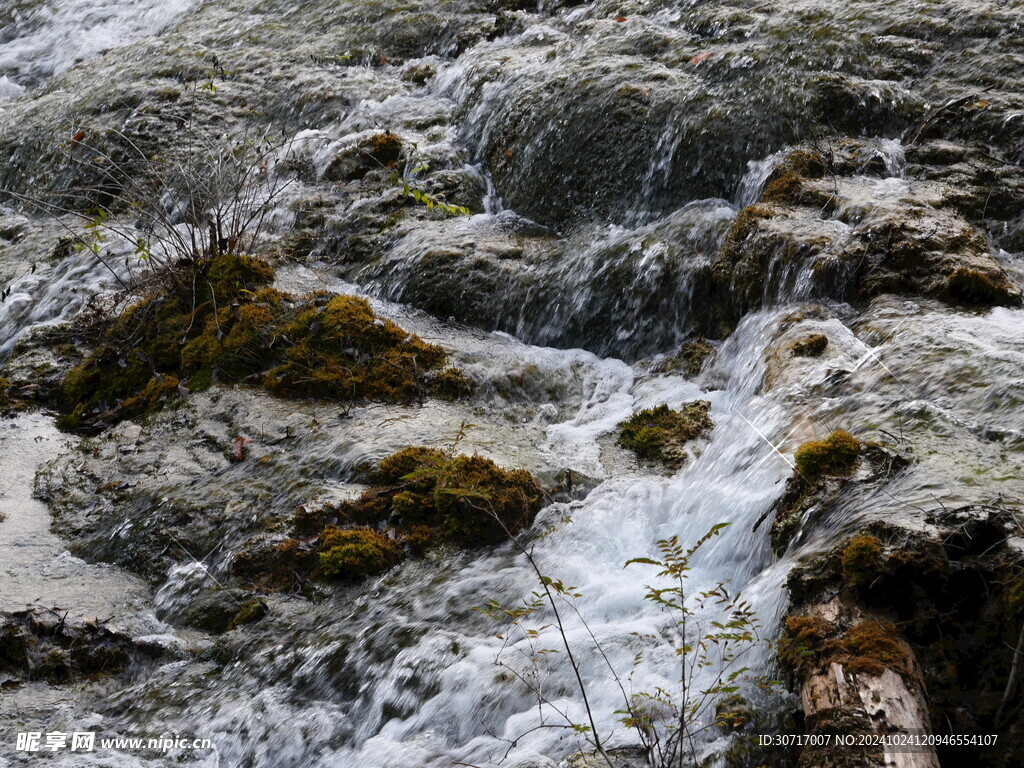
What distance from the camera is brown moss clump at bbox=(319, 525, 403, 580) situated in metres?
4.74

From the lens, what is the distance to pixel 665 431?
5.57m

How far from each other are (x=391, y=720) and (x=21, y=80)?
48.4ft

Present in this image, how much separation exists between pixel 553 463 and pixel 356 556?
1.36 metres

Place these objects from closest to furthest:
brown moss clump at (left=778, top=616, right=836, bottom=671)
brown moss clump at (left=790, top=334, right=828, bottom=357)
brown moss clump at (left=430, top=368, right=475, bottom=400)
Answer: brown moss clump at (left=778, top=616, right=836, bottom=671)
brown moss clump at (left=790, top=334, right=828, bottom=357)
brown moss clump at (left=430, top=368, right=475, bottom=400)

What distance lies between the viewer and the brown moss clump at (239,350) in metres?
6.36

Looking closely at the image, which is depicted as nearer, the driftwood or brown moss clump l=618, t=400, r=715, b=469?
the driftwood

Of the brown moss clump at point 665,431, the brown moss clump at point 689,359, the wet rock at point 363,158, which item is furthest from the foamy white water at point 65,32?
the brown moss clump at point 665,431

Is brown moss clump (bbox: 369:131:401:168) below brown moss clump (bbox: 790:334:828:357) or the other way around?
the other way around

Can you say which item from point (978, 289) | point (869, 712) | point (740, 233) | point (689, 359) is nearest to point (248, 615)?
point (869, 712)

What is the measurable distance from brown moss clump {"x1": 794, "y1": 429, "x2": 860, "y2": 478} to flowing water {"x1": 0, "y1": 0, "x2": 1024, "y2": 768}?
9.5 inches

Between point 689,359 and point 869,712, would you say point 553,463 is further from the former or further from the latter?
point 869,712

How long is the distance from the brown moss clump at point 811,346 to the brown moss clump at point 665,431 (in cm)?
71

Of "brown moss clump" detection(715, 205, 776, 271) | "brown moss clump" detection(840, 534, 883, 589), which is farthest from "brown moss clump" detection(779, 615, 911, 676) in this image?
"brown moss clump" detection(715, 205, 776, 271)

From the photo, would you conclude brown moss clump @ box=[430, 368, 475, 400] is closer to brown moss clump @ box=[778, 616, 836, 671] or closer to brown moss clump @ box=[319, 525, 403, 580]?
brown moss clump @ box=[319, 525, 403, 580]
